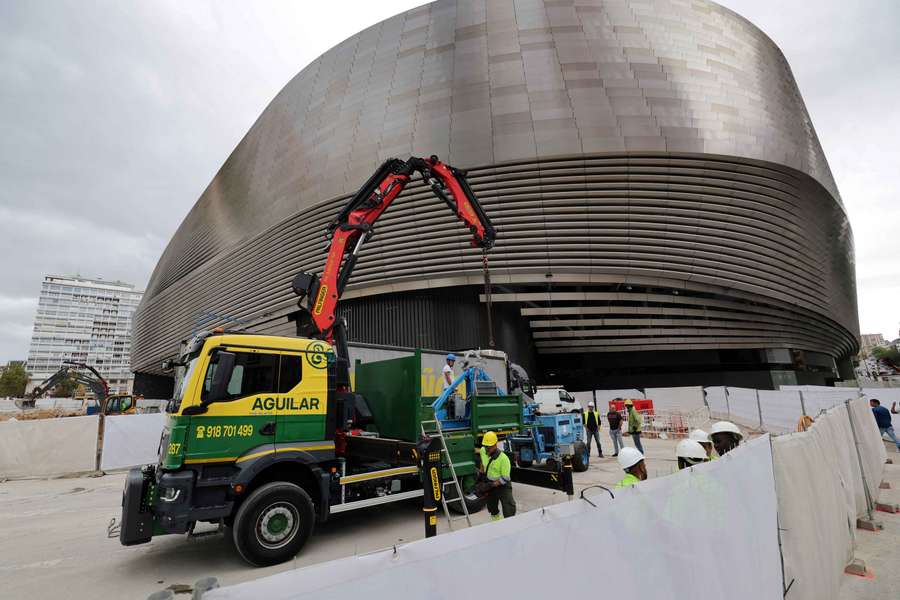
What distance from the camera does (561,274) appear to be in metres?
20.4

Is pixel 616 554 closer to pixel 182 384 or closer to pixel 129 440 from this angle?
pixel 182 384

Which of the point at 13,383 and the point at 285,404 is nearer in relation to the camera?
the point at 285,404

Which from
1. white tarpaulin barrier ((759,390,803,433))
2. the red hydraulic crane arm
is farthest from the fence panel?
the red hydraulic crane arm

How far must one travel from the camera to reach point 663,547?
2311mm

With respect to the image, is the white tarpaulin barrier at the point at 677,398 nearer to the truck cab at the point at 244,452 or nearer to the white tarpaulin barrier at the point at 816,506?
the white tarpaulin barrier at the point at 816,506

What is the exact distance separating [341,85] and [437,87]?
709 cm

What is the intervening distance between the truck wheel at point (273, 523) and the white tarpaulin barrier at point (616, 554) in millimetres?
4431

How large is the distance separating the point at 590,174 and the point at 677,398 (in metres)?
12.3

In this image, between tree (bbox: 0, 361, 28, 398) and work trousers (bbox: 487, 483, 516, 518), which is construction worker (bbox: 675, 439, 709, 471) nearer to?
work trousers (bbox: 487, 483, 516, 518)

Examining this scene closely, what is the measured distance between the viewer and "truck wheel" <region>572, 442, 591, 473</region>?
10.7 metres

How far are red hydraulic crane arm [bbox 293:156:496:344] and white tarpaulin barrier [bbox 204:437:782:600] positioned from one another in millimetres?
6429

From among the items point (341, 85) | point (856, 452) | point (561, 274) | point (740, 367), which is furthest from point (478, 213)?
point (740, 367)

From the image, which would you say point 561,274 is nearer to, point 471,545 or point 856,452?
point 856,452

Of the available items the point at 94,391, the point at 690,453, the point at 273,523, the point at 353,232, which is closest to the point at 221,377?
the point at 273,523
